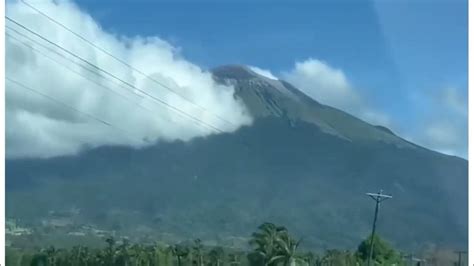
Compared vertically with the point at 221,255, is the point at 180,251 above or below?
below

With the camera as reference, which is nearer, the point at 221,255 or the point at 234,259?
the point at 234,259

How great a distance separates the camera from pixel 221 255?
1105 cm

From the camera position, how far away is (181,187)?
33.3 ft

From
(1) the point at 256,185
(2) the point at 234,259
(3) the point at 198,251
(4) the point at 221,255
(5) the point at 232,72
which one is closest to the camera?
(5) the point at 232,72

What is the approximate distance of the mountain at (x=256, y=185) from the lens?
30.5 feet

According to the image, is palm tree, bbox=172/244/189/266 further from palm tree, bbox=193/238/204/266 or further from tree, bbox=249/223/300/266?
tree, bbox=249/223/300/266

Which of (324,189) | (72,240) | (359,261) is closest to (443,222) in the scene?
(359,261)

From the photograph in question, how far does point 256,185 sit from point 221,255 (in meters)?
1.07

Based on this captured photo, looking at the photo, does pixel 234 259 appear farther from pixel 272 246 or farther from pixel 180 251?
pixel 272 246

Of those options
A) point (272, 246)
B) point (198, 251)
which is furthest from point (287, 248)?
point (198, 251)

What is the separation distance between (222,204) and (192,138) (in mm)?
1401

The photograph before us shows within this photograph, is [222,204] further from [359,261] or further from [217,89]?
[217,89]

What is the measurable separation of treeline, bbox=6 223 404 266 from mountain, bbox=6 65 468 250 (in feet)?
0.64

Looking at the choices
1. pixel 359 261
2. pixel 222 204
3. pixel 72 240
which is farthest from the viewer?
pixel 222 204
